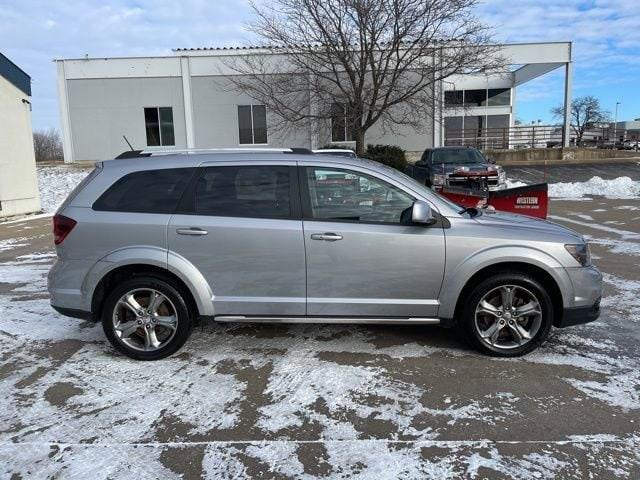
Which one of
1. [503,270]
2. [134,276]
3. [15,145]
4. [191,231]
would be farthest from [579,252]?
[15,145]

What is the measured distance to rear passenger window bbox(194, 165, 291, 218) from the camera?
14.4ft

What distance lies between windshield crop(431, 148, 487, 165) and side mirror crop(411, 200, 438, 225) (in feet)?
39.9

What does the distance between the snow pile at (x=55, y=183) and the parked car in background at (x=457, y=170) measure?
11.8 meters

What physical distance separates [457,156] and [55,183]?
628 inches

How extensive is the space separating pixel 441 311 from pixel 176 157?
261 cm

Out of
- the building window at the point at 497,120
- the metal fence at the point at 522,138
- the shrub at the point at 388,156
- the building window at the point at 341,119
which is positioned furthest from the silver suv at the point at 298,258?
the building window at the point at 497,120

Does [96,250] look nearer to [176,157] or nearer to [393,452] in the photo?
[176,157]

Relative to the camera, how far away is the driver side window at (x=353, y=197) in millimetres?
4348

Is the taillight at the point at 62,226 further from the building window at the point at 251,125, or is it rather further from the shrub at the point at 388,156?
the building window at the point at 251,125

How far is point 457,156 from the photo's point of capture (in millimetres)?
16156

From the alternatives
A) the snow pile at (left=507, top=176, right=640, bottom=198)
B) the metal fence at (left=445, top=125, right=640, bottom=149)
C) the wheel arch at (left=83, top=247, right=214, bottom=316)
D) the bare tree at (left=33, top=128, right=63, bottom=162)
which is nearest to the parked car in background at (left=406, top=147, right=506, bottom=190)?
the snow pile at (left=507, top=176, right=640, bottom=198)

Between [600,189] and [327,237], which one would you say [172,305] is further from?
[600,189]

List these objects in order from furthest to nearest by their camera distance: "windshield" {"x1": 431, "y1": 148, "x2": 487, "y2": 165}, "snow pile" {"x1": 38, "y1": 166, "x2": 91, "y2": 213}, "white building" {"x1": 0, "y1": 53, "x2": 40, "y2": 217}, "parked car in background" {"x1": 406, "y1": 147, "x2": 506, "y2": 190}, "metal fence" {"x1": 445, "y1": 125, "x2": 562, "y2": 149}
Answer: "metal fence" {"x1": 445, "y1": 125, "x2": 562, "y2": 149} < "snow pile" {"x1": 38, "y1": 166, "x2": 91, "y2": 213} < "windshield" {"x1": 431, "y1": 148, "x2": 487, "y2": 165} < "parked car in background" {"x1": 406, "y1": 147, "x2": 506, "y2": 190} < "white building" {"x1": 0, "y1": 53, "x2": 40, "y2": 217}

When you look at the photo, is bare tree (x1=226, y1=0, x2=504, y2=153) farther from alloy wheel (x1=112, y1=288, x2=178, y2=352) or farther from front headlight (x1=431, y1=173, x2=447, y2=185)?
alloy wheel (x1=112, y1=288, x2=178, y2=352)
